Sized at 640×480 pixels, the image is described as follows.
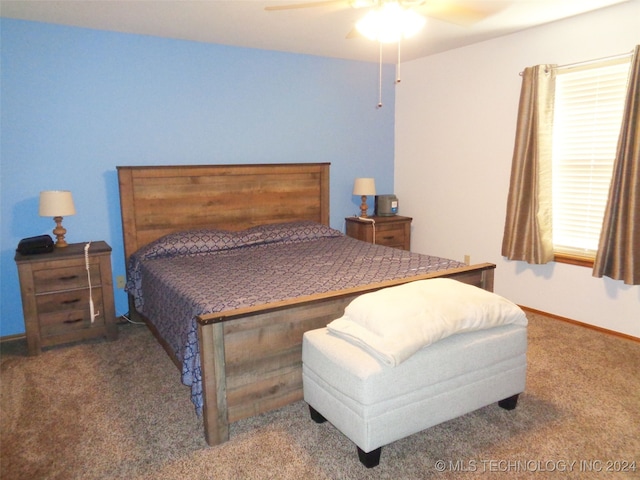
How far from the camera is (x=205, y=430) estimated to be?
216 cm

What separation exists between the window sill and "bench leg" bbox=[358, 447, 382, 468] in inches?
96.7

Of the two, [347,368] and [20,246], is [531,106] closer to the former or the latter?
[347,368]

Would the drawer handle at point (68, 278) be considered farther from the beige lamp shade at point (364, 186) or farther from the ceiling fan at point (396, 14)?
the beige lamp shade at point (364, 186)

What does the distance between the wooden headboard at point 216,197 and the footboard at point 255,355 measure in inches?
76.2

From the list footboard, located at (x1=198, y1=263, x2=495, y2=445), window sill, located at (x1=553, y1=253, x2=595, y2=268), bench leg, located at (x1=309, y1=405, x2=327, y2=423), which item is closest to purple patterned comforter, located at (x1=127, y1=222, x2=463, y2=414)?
footboard, located at (x1=198, y1=263, x2=495, y2=445)

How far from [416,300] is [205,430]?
1.17 m

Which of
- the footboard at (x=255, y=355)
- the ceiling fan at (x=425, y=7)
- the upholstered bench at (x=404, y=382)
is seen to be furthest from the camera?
the ceiling fan at (x=425, y=7)

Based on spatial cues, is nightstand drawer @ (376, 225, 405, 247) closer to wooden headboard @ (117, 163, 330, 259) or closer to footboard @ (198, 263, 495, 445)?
wooden headboard @ (117, 163, 330, 259)

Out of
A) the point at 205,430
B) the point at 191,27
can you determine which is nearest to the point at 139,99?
the point at 191,27

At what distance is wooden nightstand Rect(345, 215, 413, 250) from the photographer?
455 cm

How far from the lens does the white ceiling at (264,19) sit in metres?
2.93

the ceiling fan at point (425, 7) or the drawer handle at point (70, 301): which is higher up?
the ceiling fan at point (425, 7)

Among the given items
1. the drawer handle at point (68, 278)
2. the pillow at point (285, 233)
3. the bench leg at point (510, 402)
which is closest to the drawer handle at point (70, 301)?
the drawer handle at point (68, 278)

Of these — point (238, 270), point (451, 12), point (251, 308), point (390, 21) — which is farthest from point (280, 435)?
point (451, 12)
